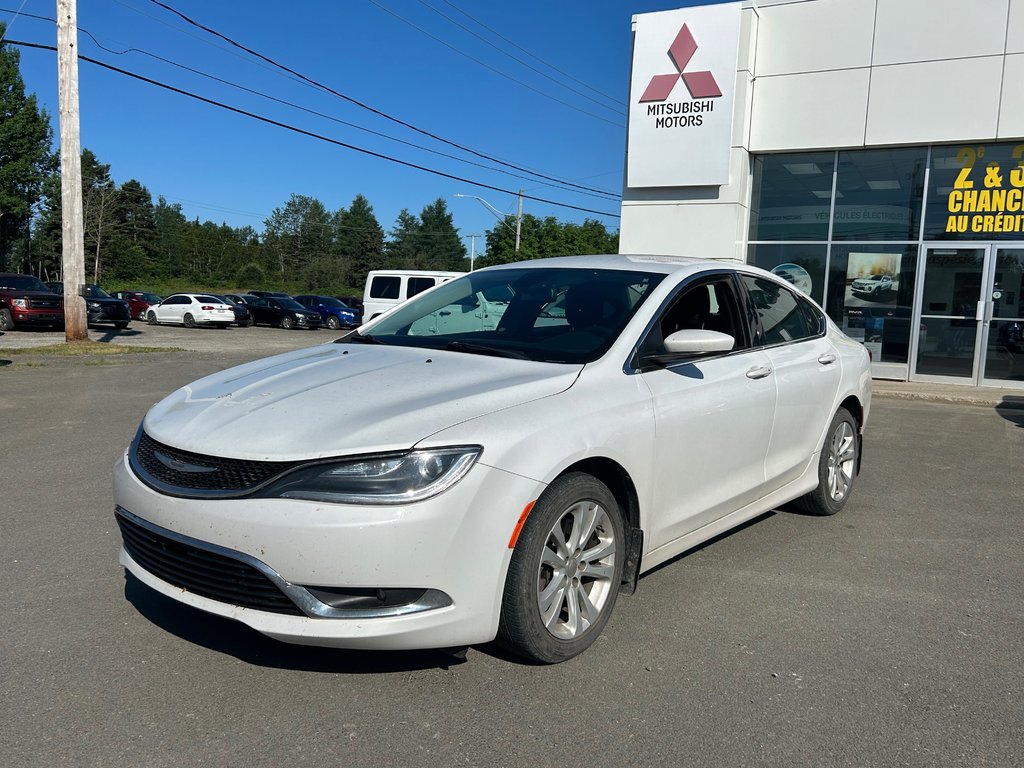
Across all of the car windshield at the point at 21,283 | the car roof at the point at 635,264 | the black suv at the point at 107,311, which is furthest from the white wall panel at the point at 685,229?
the black suv at the point at 107,311

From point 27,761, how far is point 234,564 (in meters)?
0.82

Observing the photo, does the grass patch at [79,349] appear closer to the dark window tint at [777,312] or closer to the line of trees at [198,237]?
the dark window tint at [777,312]

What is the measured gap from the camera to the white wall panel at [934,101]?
1348cm

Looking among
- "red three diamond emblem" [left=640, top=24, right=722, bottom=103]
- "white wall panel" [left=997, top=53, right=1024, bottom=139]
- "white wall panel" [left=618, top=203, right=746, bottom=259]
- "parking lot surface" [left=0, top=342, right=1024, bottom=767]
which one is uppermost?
"red three diamond emblem" [left=640, top=24, right=722, bottom=103]

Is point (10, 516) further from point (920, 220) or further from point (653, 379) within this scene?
point (920, 220)

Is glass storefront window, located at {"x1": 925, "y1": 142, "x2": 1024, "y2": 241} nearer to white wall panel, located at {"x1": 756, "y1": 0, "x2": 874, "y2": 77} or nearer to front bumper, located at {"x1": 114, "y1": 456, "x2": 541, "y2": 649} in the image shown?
white wall panel, located at {"x1": 756, "y1": 0, "x2": 874, "y2": 77}

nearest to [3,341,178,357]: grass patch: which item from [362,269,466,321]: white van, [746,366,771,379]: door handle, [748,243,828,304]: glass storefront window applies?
[362,269,466,321]: white van

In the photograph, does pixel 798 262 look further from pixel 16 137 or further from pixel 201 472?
pixel 16 137

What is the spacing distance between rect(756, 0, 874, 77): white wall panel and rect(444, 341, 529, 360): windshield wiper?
12.9 meters

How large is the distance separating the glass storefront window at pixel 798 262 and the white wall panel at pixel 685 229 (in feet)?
1.90

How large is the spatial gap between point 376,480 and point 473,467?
0.33 meters

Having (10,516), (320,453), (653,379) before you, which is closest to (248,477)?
(320,453)

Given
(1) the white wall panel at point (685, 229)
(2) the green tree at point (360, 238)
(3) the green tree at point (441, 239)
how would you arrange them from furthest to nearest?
(3) the green tree at point (441, 239) → (2) the green tree at point (360, 238) → (1) the white wall panel at point (685, 229)

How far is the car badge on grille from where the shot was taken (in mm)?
2971
